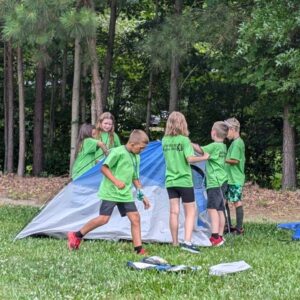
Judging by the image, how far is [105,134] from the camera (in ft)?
25.7

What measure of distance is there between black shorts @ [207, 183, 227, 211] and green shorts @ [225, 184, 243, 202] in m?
0.61

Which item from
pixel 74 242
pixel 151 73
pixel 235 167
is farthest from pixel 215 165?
pixel 151 73

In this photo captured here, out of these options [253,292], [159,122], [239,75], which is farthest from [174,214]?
[159,122]

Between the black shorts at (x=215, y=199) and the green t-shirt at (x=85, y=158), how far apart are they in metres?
1.53

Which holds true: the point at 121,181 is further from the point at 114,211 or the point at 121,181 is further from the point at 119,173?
the point at 114,211

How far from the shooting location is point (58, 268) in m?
5.35

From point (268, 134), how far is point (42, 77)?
7.10m

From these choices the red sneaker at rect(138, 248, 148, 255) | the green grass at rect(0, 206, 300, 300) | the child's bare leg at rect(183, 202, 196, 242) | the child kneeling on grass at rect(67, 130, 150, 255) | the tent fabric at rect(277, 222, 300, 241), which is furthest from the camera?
the tent fabric at rect(277, 222, 300, 241)

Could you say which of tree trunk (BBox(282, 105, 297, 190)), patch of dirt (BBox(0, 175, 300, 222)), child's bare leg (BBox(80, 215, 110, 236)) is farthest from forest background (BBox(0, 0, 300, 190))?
child's bare leg (BBox(80, 215, 110, 236))

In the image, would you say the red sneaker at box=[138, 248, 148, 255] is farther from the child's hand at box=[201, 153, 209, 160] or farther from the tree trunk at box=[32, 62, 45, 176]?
the tree trunk at box=[32, 62, 45, 176]

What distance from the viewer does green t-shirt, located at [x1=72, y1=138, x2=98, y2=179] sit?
7734 millimetres

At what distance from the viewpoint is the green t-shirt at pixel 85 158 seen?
25.4ft

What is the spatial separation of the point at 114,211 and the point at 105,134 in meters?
1.00

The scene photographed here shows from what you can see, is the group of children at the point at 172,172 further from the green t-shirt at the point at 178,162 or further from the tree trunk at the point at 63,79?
the tree trunk at the point at 63,79
